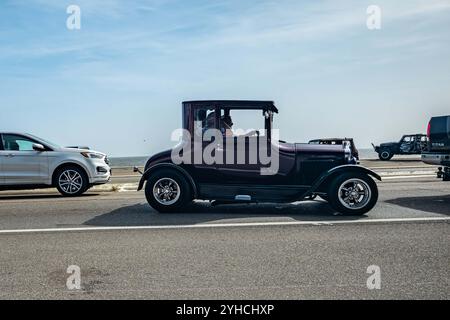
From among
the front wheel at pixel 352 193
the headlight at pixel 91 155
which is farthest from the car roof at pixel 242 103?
the headlight at pixel 91 155

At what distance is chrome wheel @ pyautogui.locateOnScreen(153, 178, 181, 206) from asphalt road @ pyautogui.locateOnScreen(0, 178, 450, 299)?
32 centimetres

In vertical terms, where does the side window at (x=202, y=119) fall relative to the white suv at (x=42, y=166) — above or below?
above

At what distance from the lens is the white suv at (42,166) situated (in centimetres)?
1141

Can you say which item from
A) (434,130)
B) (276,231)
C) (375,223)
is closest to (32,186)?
(276,231)

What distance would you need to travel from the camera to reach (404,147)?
34250 millimetres

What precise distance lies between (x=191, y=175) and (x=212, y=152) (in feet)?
1.92

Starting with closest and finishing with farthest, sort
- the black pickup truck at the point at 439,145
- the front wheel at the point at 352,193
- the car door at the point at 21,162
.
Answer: the front wheel at the point at 352,193 → the black pickup truck at the point at 439,145 → the car door at the point at 21,162

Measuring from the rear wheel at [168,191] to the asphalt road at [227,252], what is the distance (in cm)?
24

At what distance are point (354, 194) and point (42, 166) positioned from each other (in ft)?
25.7

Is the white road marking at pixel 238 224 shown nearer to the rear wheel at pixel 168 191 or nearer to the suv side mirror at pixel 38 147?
the rear wheel at pixel 168 191

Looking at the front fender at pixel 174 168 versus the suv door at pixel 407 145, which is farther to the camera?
the suv door at pixel 407 145

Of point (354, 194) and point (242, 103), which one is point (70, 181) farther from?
point (354, 194)

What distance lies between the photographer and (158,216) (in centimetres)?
806
